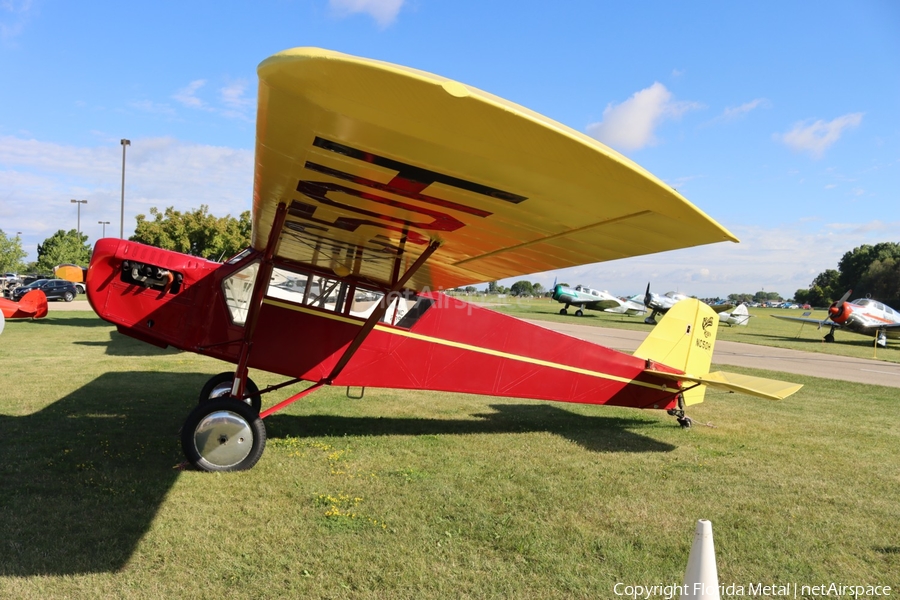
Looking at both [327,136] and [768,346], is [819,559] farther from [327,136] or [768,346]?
[768,346]

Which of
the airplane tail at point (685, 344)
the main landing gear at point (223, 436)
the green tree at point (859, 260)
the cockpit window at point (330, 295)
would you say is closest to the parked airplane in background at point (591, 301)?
the airplane tail at point (685, 344)

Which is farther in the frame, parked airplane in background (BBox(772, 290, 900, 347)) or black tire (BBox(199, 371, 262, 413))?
parked airplane in background (BBox(772, 290, 900, 347))

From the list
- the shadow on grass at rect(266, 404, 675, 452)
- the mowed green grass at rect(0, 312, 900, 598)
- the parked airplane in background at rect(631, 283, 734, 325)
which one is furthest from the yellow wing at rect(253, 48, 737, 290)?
the parked airplane in background at rect(631, 283, 734, 325)

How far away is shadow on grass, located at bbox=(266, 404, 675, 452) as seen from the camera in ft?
21.7

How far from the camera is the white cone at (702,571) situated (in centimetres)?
249

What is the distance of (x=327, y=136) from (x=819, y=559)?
4.22 meters

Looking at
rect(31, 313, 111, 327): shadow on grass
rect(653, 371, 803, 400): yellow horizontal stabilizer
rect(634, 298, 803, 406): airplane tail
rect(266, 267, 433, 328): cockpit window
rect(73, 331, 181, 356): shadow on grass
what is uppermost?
rect(266, 267, 433, 328): cockpit window

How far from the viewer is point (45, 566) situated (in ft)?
10.6

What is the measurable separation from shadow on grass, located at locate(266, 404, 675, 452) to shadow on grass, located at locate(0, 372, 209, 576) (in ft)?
4.63

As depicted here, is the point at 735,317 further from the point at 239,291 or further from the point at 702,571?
the point at 702,571

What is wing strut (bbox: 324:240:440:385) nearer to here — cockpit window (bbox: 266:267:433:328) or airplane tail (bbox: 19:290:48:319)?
cockpit window (bbox: 266:267:433:328)

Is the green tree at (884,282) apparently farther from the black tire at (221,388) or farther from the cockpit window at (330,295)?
the black tire at (221,388)

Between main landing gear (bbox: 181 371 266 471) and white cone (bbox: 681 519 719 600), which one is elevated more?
white cone (bbox: 681 519 719 600)

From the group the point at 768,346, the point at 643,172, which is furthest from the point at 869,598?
the point at 768,346
